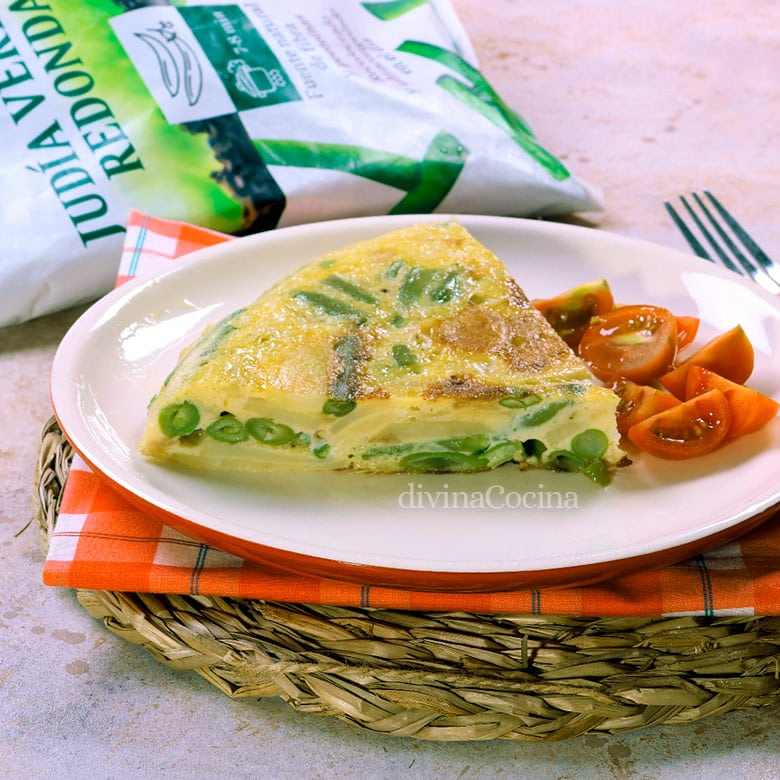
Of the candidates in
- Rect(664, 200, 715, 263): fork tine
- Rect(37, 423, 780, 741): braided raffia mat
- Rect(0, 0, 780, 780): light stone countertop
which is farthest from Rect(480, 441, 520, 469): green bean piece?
Rect(664, 200, 715, 263): fork tine

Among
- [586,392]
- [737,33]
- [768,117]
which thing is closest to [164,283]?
[586,392]

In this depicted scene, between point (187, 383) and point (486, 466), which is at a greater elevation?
point (187, 383)

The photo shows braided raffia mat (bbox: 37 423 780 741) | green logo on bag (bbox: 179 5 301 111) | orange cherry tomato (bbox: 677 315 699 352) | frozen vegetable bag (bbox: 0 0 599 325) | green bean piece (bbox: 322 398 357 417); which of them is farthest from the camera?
green logo on bag (bbox: 179 5 301 111)

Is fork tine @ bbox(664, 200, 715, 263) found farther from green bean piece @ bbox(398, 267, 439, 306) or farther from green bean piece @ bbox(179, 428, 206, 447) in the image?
green bean piece @ bbox(179, 428, 206, 447)

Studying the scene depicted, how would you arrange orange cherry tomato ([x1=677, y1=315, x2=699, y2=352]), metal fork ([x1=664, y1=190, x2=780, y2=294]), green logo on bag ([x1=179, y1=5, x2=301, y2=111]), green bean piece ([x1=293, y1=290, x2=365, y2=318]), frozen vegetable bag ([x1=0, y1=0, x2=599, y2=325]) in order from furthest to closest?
green logo on bag ([x1=179, y1=5, x2=301, y2=111]), frozen vegetable bag ([x1=0, y1=0, x2=599, y2=325]), metal fork ([x1=664, y1=190, x2=780, y2=294]), orange cherry tomato ([x1=677, y1=315, x2=699, y2=352]), green bean piece ([x1=293, y1=290, x2=365, y2=318])

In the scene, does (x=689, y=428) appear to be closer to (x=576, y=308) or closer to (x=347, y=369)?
(x=576, y=308)

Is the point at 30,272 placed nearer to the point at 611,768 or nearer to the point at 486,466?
the point at 486,466
